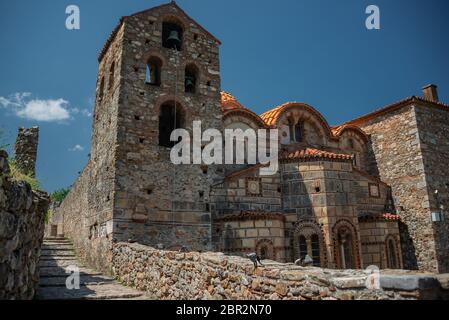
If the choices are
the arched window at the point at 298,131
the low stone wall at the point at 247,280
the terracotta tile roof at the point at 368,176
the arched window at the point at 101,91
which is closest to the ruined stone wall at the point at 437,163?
the terracotta tile roof at the point at 368,176

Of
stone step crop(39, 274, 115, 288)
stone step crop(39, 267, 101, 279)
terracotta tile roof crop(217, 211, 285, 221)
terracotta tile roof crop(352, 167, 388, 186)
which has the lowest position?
stone step crop(39, 274, 115, 288)

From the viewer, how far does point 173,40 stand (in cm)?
1184

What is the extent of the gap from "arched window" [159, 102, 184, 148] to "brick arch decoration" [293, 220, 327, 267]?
15.9 feet

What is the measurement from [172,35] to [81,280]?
7.93 m

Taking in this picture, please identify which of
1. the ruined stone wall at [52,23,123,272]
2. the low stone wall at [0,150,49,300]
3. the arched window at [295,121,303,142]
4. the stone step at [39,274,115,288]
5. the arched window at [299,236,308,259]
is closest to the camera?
the low stone wall at [0,150,49,300]

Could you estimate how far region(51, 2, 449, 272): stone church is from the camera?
1018 cm

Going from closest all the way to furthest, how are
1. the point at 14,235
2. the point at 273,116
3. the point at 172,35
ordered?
the point at 14,235 → the point at 172,35 → the point at 273,116

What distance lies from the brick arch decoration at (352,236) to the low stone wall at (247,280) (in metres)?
6.00

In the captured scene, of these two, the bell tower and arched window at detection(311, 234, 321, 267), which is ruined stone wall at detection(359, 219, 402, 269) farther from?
the bell tower

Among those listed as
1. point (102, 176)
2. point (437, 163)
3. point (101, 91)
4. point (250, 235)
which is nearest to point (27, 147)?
point (101, 91)

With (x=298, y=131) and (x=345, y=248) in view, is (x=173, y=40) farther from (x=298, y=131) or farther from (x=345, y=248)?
(x=345, y=248)

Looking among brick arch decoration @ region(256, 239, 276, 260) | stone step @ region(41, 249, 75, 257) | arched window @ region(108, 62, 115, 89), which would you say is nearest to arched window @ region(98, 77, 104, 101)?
arched window @ region(108, 62, 115, 89)

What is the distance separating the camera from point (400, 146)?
1508 cm

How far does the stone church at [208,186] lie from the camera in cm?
1018
